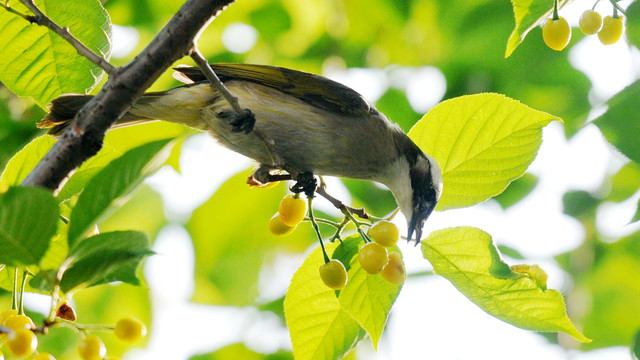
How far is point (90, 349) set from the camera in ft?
6.20

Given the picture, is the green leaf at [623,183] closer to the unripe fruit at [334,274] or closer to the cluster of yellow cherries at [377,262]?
the cluster of yellow cherries at [377,262]

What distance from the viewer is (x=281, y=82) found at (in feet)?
12.5

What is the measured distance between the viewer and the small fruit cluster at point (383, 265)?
2.18m

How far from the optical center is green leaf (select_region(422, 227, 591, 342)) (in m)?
2.15

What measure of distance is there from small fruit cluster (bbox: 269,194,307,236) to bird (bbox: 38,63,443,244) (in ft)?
2.24

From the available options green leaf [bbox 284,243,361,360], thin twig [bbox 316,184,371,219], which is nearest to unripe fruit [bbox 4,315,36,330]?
green leaf [bbox 284,243,361,360]

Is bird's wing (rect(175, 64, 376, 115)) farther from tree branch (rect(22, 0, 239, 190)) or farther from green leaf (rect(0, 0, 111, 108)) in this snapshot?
tree branch (rect(22, 0, 239, 190))

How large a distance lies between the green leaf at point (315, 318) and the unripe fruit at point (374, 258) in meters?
0.27

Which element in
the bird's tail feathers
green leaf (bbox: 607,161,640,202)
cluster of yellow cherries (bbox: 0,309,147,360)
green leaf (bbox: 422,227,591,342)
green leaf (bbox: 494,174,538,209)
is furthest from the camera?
green leaf (bbox: 607,161,640,202)

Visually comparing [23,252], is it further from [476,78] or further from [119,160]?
[476,78]

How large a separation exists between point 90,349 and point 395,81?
13.0ft

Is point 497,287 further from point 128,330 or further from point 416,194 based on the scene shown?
point 416,194

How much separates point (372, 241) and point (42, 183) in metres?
1.13

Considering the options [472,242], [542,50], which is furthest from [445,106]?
[542,50]
